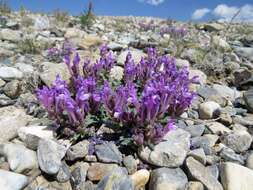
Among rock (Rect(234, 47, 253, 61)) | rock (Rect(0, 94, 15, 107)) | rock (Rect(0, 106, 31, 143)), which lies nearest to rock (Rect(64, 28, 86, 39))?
rock (Rect(234, 47, 253, 61))

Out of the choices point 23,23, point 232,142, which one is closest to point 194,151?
point 232,142

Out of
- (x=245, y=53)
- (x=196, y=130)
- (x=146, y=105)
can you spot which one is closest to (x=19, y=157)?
(x=146, y=105)

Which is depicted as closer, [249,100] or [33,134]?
[33,134]

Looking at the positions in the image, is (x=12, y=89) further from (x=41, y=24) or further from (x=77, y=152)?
(x=41, y=24)

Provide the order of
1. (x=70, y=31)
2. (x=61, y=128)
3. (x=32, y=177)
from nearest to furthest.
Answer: (x=32, y=177), (x=61, y=128), (x=70, y=31)

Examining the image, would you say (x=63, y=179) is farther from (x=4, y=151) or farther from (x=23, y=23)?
(x=23, y=23)

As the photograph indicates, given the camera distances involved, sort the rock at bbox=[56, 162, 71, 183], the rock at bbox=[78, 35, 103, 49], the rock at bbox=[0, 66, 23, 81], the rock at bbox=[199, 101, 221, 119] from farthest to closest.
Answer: the rock at bbox=[78, 35, 103, 49], the rock at bbox=[0, 66, 23, 81], the rock at bbox=[199, 101, 221, 119], the rock at bbox=[56, 162, 71, 183]

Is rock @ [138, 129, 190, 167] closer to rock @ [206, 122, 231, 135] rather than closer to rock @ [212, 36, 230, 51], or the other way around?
rock @ [206, 122, 231, 135]
